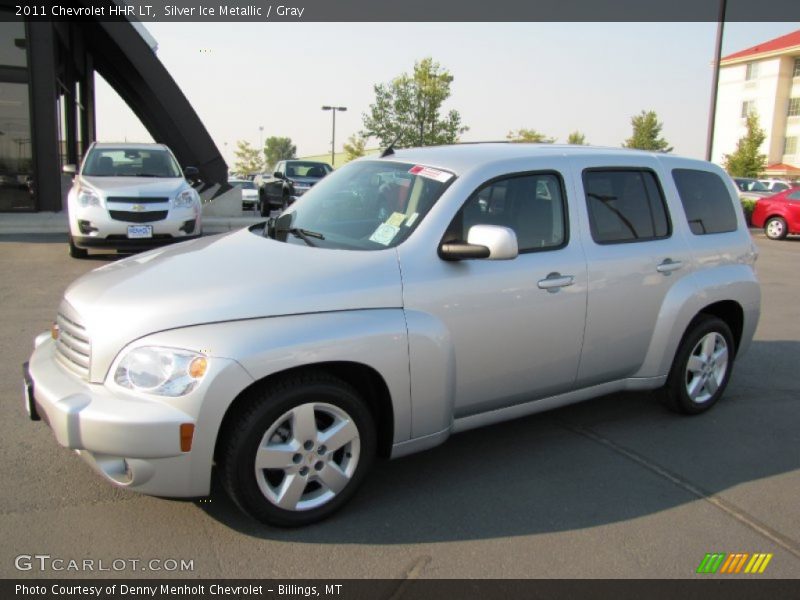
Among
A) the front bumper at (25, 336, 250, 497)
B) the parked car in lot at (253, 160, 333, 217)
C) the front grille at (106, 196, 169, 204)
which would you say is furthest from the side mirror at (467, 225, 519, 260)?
the parked car in lot at (253, 160, 333, 217)

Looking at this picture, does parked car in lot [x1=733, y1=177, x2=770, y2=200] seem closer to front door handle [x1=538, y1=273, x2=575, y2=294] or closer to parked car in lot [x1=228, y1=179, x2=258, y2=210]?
Result: parked car in lot [x1=228, y1=179, x2=258, y2=210]

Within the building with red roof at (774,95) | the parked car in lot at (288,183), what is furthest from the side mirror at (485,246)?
the building with red roof at (774,95)

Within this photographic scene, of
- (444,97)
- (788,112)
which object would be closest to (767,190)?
(444,97)

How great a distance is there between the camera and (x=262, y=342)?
2.89 m

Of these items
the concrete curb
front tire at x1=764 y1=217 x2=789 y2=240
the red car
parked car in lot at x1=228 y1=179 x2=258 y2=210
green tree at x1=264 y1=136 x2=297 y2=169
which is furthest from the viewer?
green tree at x1=264 y1=136 x2=297 y2=169

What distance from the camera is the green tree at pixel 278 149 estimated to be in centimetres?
14156

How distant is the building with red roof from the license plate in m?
62.6

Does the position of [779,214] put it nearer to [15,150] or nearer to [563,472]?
[563,472]

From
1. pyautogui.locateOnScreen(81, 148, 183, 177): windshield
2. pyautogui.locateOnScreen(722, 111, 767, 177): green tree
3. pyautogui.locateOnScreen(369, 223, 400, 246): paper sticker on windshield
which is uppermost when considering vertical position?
pyautogui.locateOnScreen(722, 111, 767, 177): green tree

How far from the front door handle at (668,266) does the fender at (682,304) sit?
0.11 metres

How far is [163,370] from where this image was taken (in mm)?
2812
